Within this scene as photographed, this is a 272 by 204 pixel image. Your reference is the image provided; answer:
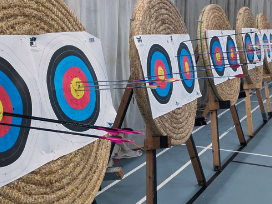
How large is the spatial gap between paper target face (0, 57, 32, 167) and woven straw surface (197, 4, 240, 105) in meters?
1.22

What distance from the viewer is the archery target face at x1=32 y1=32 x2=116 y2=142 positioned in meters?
0.86

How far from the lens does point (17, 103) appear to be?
0.75 meters

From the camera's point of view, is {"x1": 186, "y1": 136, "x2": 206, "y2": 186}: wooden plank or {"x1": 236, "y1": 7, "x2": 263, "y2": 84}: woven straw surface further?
{"x1": 236, "y1": 7, "x2": 263, "y2": 84}: woven straw surface

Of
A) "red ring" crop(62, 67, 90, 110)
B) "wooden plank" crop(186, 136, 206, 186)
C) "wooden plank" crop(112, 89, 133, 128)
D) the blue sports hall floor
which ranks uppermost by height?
"red ring" crop(62, 67, 90, 110)

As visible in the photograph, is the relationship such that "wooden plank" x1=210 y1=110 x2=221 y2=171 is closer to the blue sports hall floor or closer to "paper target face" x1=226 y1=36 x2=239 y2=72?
the blue sports hall floor

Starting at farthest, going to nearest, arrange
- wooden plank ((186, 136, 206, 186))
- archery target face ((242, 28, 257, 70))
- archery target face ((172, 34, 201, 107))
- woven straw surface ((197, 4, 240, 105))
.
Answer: archery target face ((242, 28, 257, 70)), woven straw surface ((197, 4, 240, 105)), wooden plank ((186, 136, 206, 186)), archery target face ((172, 34, 201, 107))

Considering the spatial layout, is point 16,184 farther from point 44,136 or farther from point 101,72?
point 101,72

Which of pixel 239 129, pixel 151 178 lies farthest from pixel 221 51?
pixel 151 178

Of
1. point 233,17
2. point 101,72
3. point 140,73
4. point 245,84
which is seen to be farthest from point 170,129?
point 233,17

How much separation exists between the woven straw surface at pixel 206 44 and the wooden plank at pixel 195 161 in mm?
402

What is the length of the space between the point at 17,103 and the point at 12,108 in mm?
21

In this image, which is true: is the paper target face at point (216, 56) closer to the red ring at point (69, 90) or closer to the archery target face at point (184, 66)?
the archery target face at point (184, 66)

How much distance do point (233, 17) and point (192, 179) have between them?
3.04 m

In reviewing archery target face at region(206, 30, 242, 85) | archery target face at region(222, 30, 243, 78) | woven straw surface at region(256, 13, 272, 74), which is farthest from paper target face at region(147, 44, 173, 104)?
woven straw surface at region(256, 13, 272, 74)
